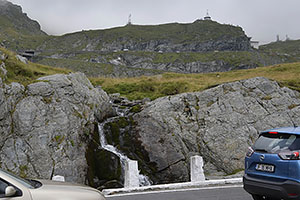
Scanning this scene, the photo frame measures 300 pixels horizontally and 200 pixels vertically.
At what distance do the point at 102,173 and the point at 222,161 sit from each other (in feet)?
25.3

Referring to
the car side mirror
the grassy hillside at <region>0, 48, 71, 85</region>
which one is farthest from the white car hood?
the grassy hillside at <region>0, 48, 71, 85</region>

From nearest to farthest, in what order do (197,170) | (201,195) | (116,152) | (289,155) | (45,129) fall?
(289,155) < (201,195) < (197,170) < (45,129) < (116,152)

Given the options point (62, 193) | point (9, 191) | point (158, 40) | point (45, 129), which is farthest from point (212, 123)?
point (158, 40)

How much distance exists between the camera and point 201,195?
8.41m

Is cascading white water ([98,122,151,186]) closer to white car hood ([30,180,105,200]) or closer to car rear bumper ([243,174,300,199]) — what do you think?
car rear bumper ([243,174,300,199])

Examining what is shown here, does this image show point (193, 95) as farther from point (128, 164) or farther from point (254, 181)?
point (254, 181)

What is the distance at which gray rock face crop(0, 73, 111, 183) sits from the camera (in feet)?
47.0

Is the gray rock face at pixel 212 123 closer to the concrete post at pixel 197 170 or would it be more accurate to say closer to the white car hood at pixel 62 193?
the concrete post at pixel 197 170

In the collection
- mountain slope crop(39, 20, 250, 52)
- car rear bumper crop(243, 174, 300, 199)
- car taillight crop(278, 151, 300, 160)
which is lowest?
car rear bumper crop(243, 174, 300, 199)

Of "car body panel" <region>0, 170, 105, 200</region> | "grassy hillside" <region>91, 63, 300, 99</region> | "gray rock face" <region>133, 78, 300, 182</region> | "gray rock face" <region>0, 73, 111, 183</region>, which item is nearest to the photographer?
"car body panel" <region>0, 170, 105, 200</region>

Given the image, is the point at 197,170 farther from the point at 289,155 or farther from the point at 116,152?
the point at 116,152

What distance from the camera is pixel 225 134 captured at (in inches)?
712

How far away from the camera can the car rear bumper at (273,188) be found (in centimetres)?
516

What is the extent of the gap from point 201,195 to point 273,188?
11.0 feet
